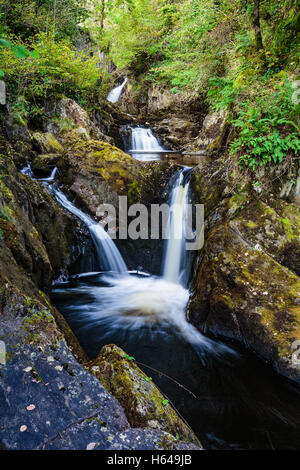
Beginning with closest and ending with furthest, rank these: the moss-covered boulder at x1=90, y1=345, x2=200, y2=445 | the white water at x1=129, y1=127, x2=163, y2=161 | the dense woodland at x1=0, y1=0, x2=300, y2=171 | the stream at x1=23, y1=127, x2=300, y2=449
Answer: the moss-covered boulder at x1=90, y1=345, x2=200, y2=445
the stream at x1=23, y1=127, x2=300, y2=449
the dense woodland at x1=0, y1=0, x2=300, y2=171
the white water at x1=129, y1=127, x2=163, y2=161

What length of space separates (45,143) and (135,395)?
8.91m

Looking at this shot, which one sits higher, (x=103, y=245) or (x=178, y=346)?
(x=103, y=245)

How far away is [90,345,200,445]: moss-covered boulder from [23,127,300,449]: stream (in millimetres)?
1045

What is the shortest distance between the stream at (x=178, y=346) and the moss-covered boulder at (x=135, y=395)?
1.05 metres

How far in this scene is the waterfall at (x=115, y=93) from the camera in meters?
20.2

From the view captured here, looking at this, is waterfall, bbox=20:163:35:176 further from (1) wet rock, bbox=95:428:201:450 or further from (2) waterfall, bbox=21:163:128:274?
(1) wet rock, bbox=95:428:201:450

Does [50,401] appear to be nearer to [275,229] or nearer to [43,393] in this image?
[43,393]

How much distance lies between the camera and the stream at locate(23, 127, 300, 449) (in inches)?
115

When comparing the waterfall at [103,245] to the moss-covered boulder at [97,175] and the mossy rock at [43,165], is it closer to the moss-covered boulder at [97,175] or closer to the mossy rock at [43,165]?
the moss-covered boulder at [97,175]

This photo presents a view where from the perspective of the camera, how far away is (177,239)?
6539mm

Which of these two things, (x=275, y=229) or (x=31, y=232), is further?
(x=275, y=229)

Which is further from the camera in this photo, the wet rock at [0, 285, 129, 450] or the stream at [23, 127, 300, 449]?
the stream at [23, 127, 300, 449]

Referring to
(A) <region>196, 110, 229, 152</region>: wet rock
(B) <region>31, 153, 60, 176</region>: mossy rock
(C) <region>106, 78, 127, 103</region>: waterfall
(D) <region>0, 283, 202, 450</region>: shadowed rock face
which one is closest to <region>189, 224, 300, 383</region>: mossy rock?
(D) <region>0, 283, 202, 450</region>: shadowed rock face

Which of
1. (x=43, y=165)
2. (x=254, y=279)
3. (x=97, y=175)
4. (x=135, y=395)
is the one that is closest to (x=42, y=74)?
(x=43, y=165)
